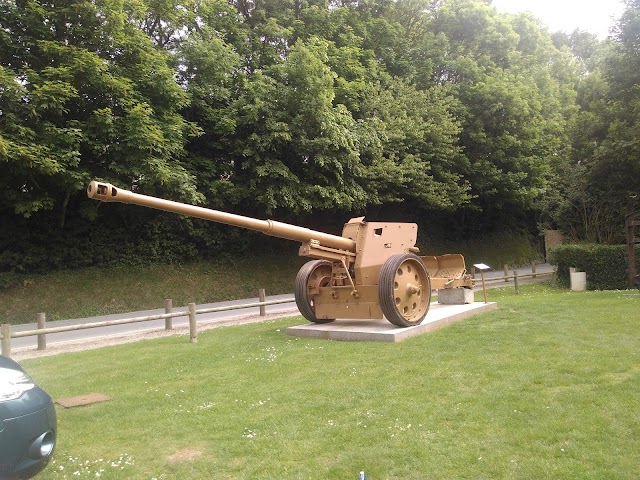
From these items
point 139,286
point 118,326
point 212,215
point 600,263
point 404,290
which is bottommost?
point 118,326

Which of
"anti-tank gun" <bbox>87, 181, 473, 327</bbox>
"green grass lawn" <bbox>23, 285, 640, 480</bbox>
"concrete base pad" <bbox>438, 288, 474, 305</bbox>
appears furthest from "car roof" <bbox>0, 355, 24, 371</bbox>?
"concrete base pad" <bbox>438, 288, 474, 305</bbox>

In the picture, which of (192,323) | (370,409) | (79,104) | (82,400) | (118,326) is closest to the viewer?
(370,409)

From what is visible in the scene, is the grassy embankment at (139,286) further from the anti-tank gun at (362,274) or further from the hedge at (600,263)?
the hedge at (600,263)

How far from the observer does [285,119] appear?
1970cm

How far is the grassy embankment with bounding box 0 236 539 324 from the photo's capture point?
16344mm

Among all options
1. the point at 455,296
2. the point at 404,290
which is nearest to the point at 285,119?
the point at 455,296

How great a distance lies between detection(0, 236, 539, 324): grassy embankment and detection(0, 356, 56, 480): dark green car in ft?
44.9

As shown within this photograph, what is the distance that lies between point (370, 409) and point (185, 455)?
186 centimetres

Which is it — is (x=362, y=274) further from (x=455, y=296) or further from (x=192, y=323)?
(x=455, y=296)

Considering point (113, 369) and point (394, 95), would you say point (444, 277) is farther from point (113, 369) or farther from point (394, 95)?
point (394, 95)

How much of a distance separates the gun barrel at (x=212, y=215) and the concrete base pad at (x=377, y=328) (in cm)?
151

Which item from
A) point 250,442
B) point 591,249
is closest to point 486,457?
point 250,442

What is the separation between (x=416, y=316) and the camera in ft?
32.3

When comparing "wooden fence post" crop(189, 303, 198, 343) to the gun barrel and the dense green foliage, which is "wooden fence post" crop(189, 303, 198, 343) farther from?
the dense green foliage
